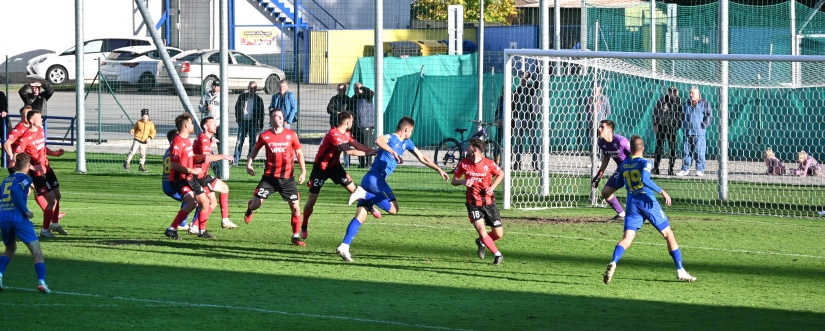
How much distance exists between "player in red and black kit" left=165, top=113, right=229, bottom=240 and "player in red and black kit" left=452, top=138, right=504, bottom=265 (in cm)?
363

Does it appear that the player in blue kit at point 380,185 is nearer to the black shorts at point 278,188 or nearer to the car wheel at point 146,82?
the black shorts at point 278,188

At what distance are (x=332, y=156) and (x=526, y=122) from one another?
6.21 metres

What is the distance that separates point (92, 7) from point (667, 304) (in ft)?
143

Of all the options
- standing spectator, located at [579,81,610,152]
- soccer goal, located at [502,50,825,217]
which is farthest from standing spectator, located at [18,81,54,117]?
standing spectator, located at [579,81,610,152]

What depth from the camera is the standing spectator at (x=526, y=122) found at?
19.7 metres

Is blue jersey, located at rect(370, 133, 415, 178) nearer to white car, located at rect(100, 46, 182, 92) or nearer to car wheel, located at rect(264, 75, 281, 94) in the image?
white car, located at rect(100, 46, 182, 92)

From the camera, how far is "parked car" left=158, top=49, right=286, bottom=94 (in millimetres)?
29438

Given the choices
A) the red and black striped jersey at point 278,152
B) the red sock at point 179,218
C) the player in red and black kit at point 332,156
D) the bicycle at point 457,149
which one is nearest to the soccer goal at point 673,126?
the bicycle at point 457,149

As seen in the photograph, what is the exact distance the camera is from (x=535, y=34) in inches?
1289

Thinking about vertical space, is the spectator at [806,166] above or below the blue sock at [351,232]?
above

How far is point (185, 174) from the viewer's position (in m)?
14.3

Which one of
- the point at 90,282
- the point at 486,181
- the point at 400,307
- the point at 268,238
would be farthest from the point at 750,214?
the point at 90,282

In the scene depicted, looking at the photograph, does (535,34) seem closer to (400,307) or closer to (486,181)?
(486,181)

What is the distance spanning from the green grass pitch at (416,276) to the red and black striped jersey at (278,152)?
0.97 meters
